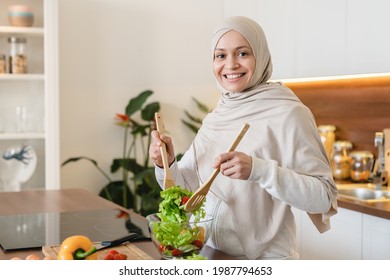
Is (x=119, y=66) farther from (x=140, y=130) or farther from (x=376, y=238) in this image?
(x=376, y=238)

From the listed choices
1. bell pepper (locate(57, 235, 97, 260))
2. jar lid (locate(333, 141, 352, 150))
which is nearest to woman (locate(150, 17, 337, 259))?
bell pepper (locate(57, 235, 97, 260))

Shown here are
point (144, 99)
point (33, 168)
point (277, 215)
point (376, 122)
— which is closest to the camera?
point (277, 215)

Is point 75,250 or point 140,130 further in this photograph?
point 140,130

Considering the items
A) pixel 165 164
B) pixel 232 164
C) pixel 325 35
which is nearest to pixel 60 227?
pixel 165 164

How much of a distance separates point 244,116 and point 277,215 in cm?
31

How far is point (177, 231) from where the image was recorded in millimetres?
1562

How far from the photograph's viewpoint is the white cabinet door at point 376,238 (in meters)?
2.81

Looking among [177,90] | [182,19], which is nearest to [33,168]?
[177,90]

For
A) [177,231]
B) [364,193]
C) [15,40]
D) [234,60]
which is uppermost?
[15,40]

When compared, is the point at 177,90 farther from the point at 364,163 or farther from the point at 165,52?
the point at 364,163

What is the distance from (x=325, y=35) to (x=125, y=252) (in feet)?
6.95

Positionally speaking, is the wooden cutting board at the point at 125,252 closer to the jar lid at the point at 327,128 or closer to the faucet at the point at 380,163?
the faucet at the point at 380,163

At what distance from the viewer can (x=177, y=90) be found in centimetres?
464

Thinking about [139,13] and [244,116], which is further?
[139,13]
